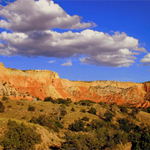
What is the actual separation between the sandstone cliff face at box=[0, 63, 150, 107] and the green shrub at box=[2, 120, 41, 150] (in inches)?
1199

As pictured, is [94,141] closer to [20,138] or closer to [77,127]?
[20,138]

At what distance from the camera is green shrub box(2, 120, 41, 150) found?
47.3 ft

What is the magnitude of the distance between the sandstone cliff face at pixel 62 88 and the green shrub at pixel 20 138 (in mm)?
30463

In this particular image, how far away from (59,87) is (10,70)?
948 inches

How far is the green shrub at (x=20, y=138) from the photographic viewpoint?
14430 millimetres

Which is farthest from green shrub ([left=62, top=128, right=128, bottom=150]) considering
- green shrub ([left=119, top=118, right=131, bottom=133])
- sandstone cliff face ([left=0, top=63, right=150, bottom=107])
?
sandstone cliff face ([left=0, top=63, right=150, bottom=107])

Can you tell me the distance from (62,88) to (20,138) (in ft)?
222

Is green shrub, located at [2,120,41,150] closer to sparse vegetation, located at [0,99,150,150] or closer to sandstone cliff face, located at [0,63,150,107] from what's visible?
sparse vegetation, located at [0,99,150,150]

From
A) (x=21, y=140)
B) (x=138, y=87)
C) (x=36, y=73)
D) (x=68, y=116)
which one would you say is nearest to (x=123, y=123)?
(x=68, y=116)

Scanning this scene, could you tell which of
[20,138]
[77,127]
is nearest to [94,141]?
[20,138]

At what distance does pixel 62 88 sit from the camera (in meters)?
83.2

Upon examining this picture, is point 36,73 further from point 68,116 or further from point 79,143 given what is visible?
point 79,143

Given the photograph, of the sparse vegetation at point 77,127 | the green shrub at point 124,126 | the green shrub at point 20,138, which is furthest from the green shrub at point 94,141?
the green shrub at point 124,126

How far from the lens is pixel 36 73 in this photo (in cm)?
7288
